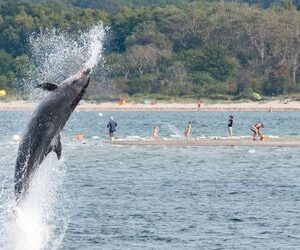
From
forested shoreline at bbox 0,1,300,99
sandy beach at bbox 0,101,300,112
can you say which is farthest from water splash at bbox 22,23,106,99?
sandy beach at bbox 0,101,300,112

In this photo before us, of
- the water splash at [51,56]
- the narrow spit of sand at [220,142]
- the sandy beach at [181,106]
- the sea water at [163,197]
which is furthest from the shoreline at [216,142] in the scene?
the sandy beach at [181,106]

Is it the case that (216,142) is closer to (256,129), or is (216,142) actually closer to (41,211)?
(256,129)

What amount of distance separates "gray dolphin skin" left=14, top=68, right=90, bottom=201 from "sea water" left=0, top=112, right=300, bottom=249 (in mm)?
1144

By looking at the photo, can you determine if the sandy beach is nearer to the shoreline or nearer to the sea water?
the shoreline

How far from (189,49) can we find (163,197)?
116 meters

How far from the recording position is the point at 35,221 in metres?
28.0

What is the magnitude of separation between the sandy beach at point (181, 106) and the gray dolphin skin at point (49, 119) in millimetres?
114318

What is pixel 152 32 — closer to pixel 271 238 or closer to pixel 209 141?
pixel 209 141

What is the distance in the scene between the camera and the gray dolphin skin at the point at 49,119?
73.6 feet

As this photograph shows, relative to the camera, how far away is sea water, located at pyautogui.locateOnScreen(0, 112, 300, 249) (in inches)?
1374

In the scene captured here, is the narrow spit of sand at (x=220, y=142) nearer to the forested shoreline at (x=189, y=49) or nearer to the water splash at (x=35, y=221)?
the water splash at (x=35, y=221)

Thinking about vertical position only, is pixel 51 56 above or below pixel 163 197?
below

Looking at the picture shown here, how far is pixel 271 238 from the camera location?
3556 cm

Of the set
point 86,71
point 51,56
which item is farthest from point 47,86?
point 51,56
